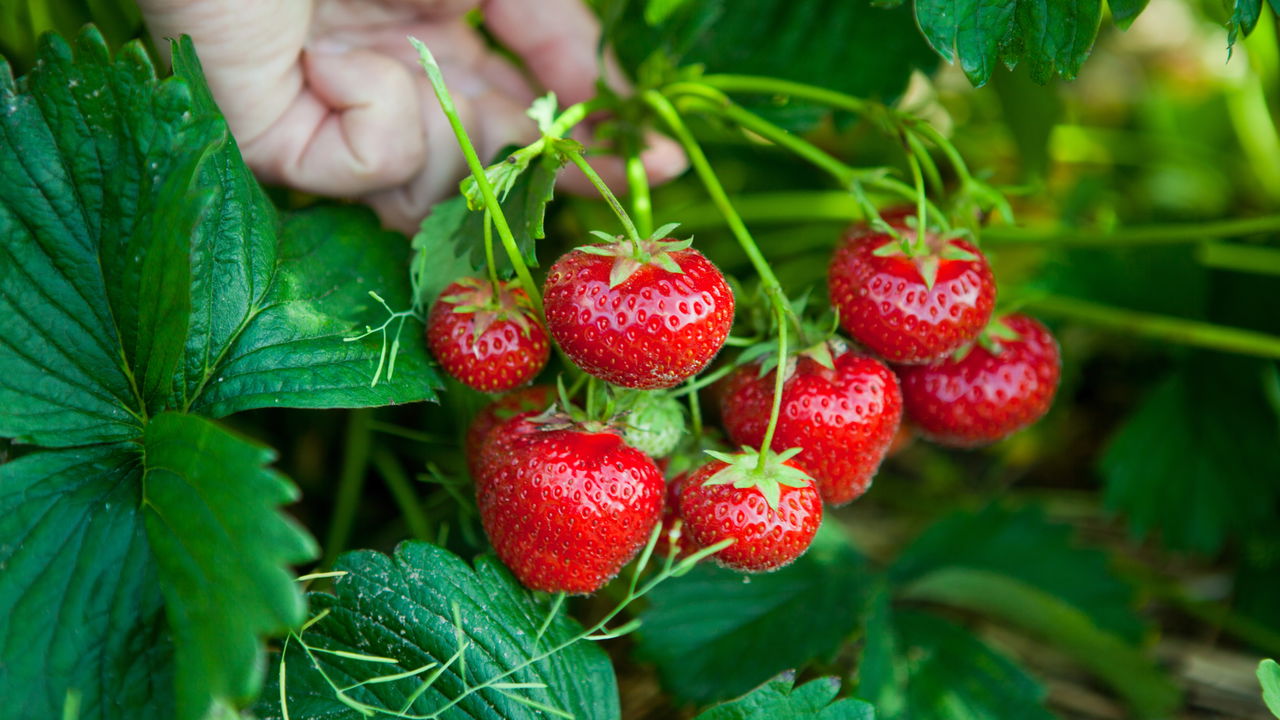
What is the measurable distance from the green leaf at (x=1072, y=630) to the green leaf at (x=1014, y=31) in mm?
614

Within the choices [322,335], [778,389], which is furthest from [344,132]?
[778,389]

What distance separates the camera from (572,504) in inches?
26.1

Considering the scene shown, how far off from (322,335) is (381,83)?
26 cm

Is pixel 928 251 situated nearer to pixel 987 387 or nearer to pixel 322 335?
pixel 987 387

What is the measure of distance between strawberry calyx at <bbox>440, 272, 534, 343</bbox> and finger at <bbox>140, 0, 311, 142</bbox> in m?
0.25

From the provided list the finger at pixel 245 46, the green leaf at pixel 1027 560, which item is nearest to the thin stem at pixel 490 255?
the finger at pixel 245 46

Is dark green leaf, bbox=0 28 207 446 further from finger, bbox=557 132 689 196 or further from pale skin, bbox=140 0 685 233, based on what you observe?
finger, bbox=557 132 689 196

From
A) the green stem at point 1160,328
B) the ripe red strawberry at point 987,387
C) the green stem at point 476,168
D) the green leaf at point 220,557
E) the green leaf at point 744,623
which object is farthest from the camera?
the green stem at point 1160,328

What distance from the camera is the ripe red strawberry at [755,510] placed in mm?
663

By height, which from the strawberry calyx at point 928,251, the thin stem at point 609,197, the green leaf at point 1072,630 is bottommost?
the green leaf at point 1072,630

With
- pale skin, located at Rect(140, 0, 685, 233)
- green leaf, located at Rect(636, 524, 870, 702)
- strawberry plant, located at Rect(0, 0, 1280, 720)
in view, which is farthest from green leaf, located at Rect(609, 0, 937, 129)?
green leaf, located at Rect(636, 524, 870, 702)

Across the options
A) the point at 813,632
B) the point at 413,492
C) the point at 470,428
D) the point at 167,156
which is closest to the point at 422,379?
the point at 470,428

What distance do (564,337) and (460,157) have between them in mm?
332

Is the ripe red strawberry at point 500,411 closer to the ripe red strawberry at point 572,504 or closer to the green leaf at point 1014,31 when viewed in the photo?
the ripe red strawberry at point 572,504
